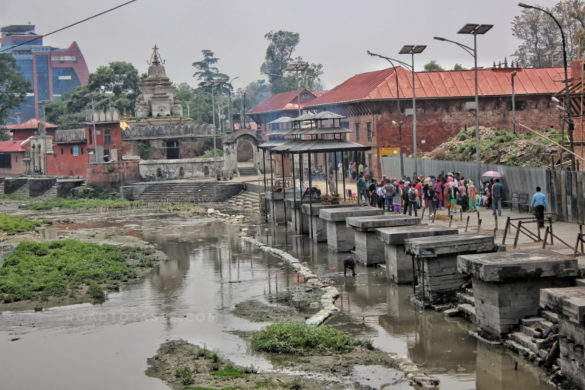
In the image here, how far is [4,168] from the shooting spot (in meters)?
87.7

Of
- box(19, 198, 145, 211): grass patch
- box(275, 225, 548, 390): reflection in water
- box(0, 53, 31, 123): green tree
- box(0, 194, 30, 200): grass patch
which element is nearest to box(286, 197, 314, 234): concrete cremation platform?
box(275, 225, 548, 390): reflection in water

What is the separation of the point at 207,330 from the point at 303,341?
342 cm

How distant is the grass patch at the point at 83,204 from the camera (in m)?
59.9

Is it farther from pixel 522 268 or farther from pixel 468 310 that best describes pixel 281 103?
pixel 522 268

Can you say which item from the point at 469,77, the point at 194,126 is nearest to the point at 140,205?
the point at 194,126

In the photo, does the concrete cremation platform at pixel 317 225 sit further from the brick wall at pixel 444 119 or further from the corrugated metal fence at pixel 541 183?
the brick wall at pixel 444 119

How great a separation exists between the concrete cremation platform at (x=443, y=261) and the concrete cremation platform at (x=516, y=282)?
9.51ft

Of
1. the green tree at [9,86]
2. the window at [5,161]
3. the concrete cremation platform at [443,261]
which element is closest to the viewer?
the concrete cremation platform at [443,261]

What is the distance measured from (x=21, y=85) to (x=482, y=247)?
87367 mm

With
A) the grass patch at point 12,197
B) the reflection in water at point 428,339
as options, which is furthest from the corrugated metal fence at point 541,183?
the grass patch at point 12,197

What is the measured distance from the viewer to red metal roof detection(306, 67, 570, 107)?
51875 mm

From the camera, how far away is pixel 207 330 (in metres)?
18.6

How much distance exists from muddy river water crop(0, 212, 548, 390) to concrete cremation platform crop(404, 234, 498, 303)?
693 mm

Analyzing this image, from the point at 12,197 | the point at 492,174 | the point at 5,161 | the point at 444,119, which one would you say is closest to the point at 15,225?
the point at 12,197
